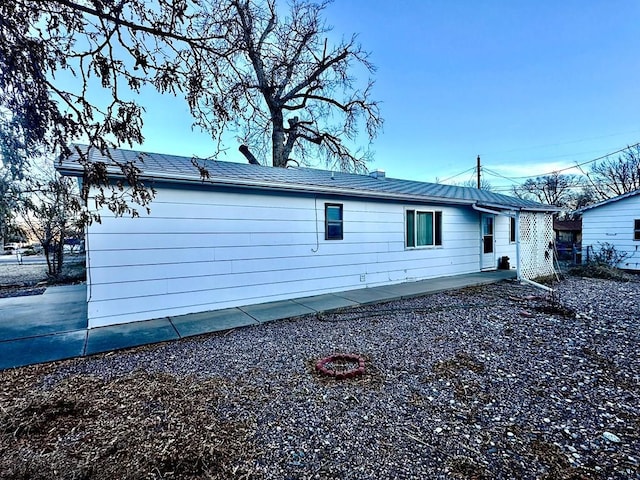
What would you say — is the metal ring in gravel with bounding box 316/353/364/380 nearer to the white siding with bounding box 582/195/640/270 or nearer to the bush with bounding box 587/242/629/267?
the bush with bounding box 587/242/629/267

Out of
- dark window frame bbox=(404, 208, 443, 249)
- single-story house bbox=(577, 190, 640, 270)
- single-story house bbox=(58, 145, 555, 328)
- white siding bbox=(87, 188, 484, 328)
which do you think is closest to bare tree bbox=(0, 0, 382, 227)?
single-story house bbox=(58, 145, 555, 328)

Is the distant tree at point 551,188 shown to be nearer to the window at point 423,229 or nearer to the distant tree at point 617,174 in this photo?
the distant tree at point 617,174

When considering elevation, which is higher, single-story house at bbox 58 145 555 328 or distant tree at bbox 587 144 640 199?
distant tree at bbox 587 144 640 199

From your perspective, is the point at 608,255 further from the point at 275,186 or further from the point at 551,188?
the point at 551,188

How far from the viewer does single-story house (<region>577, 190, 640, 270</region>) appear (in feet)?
37.5

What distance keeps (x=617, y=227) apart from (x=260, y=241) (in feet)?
45.8

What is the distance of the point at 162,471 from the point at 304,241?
5495 mm

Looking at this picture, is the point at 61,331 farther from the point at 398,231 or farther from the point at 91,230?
the point at 398,231

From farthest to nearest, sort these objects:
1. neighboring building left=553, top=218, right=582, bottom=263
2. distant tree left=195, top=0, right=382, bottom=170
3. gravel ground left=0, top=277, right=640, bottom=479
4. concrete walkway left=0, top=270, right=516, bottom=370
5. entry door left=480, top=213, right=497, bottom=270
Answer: neighboring building left=553, top=218, right=582, bottom=263 < entry door left=480, top=213, right=497, bottom=270 < concrete walkway left=0, top=270, right=516, bottom=370 < distant tree left=195, top=0, right=382, bottom=170 < gravel ground left=0, top=277, right=640, bottom=479

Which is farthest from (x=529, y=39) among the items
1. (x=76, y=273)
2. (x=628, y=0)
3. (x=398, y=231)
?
(x=76, y=273)

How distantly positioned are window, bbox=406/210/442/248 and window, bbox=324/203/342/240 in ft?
7.92

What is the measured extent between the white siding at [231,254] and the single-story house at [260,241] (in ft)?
0.06

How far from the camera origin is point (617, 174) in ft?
75.7

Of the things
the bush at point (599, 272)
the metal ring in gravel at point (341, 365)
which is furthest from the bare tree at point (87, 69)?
the bush at point (599, 272)
